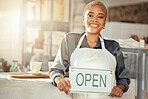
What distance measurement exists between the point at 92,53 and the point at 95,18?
0.11 meters

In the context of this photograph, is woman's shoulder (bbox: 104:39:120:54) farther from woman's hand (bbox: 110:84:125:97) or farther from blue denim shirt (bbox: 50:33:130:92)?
woman's hand (bbox: 110:84:125:97)

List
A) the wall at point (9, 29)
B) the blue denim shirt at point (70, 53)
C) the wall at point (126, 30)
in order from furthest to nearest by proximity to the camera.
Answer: the wall at point (9, 29) < the wall at point (126, 30) < the blue denim shirt at point (70, 53)

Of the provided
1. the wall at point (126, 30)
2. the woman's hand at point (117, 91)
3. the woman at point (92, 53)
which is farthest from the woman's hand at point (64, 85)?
the wall at point (126, 30)

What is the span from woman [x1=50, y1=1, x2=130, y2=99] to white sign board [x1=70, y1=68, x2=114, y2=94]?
44mm

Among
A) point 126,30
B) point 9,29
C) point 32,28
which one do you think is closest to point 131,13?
point 32,28

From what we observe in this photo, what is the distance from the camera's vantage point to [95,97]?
78 centimetres

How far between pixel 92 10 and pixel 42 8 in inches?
49.3

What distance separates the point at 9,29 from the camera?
189cm

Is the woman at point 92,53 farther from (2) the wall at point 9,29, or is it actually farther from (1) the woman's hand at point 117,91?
(2) the wall at point 9,29

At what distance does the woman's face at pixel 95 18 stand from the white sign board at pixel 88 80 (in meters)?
0.16

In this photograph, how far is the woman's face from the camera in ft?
2.53

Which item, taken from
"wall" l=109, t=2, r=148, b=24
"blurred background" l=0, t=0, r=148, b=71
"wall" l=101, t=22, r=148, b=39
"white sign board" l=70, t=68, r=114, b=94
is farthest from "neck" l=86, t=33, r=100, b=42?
"wall" l=109, t=2, r=148, b=24

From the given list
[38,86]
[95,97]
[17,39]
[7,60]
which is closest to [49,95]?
[38,86]

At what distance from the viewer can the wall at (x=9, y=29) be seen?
6.02 ft
